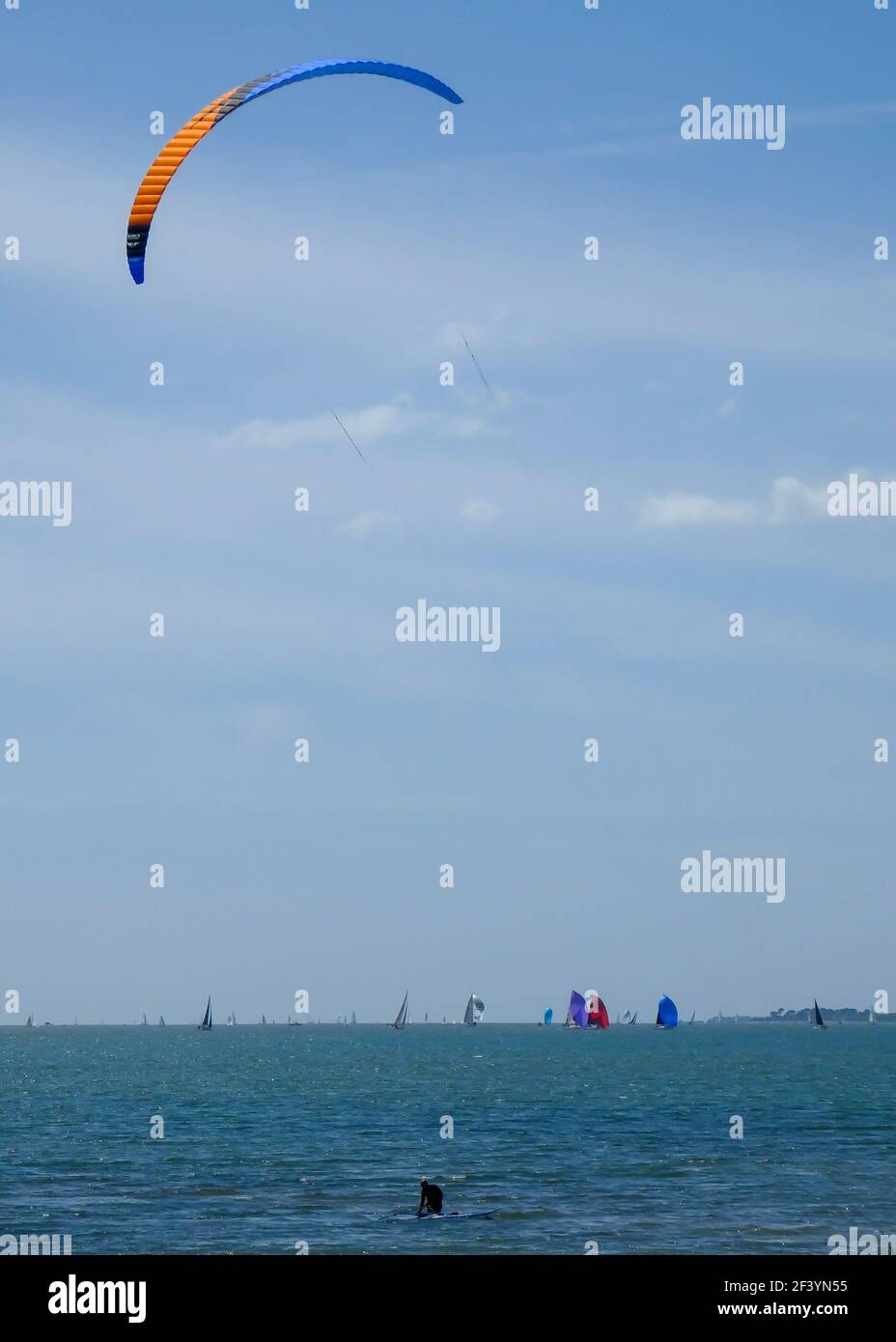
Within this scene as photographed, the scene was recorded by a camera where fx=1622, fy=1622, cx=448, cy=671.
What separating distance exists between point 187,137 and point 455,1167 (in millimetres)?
36780

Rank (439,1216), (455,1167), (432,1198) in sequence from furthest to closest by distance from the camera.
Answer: (455,1167), (439,1216), (432,1198)

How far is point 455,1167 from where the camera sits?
5731 cm

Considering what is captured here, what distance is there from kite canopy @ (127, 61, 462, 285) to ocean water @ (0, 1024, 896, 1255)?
76.5 ft

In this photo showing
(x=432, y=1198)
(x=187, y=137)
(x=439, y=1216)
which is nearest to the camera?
(x=187, y=137)

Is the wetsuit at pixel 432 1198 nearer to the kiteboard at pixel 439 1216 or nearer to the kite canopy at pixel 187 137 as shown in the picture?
the kiteboard at pixel 439 1216

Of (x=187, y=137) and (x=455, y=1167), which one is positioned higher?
(x=187, y=137)

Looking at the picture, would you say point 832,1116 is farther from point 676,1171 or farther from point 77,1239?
point 77,1239

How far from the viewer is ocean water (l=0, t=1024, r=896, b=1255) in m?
40.8

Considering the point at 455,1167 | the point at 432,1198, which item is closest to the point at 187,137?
the point at 432,1198

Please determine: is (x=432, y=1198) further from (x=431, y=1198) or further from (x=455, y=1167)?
(x=455, y=1167)

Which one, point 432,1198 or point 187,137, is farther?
point 432,1198

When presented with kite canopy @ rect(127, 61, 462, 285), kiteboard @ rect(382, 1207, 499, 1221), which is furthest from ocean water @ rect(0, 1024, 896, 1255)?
kite canopy @ rect(127, 61, 462, 285)

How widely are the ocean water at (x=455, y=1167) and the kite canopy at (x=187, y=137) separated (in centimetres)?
2330
